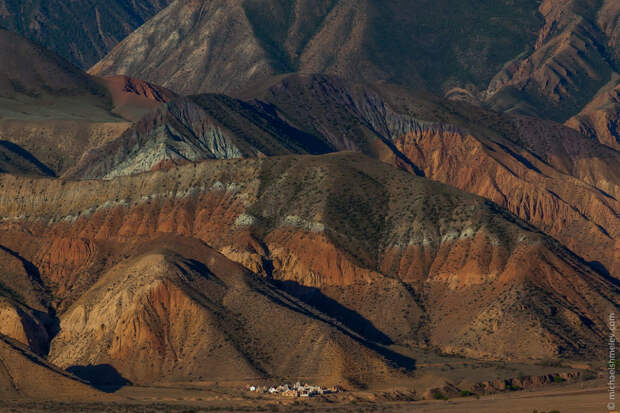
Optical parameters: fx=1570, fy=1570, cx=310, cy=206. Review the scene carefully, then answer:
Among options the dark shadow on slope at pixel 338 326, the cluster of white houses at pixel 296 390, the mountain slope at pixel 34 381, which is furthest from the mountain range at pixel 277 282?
the cluster of white houses at pixel 296 390

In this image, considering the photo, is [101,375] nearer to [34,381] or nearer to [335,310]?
[34,381]

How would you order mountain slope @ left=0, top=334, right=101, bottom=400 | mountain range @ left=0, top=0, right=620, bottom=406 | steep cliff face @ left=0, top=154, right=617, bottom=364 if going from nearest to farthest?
mountain slope @ left=0, top=334, right=101, bottom=400, mountain range @ left=0, top=0, right=620, bottom=406, steep cliff face @ left=0, top=154, right=617, bottom=364

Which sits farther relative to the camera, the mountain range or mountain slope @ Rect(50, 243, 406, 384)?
the mountain range

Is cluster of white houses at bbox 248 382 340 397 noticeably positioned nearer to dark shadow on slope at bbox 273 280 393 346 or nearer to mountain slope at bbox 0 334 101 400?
mountain slope at bbox 0 334 101 400

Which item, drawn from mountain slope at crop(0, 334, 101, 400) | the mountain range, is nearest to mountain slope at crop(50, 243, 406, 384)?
the mountain range

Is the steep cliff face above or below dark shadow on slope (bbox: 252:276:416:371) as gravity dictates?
above

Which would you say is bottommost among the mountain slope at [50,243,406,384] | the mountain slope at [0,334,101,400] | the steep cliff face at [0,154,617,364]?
the mountain slope at [0,334,101,400]

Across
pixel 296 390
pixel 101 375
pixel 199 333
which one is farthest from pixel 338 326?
pixel 101 375

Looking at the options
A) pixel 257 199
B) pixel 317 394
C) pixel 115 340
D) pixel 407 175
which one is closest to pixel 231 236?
pixel 257 199
